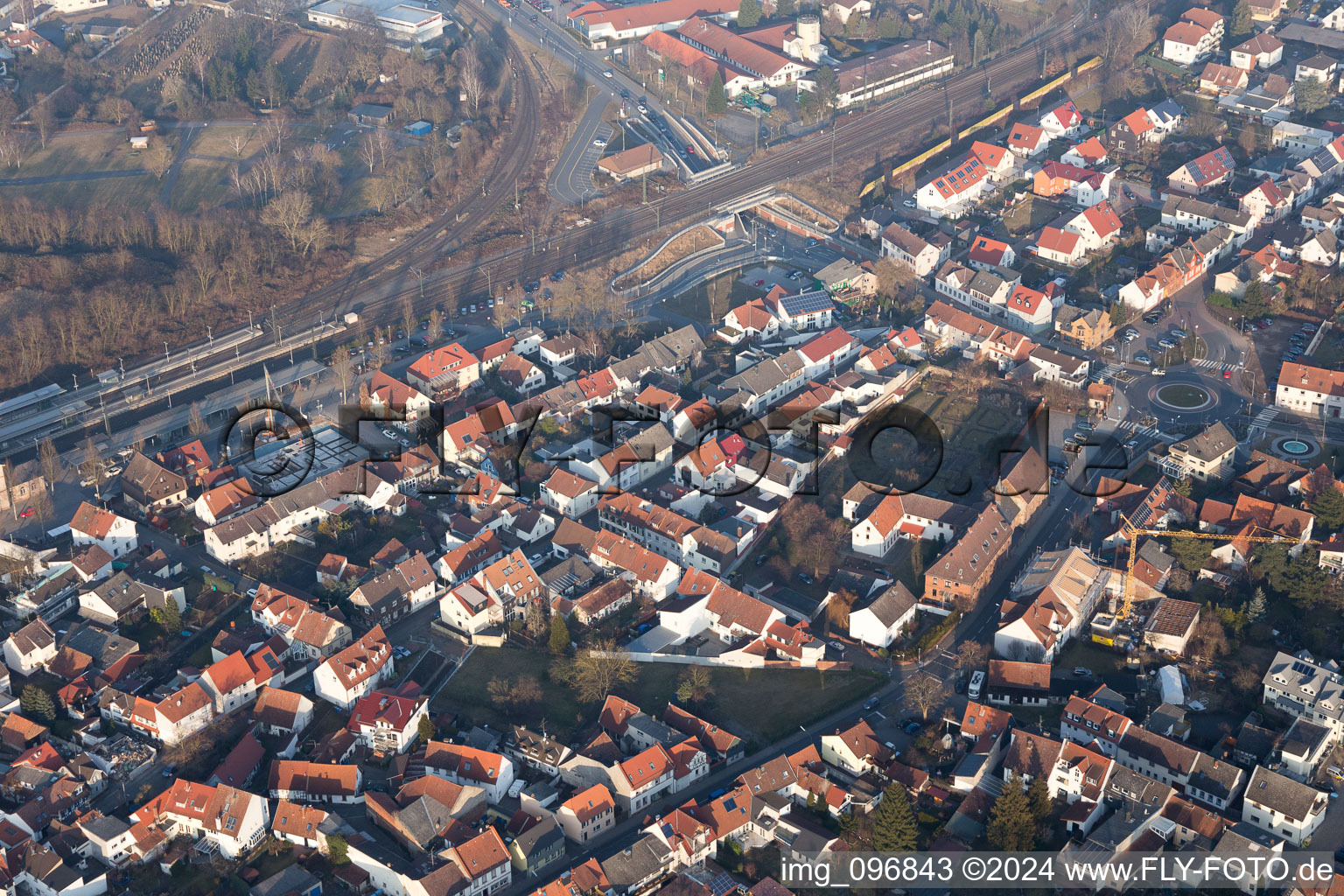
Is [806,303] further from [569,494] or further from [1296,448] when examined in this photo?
[1296,448]

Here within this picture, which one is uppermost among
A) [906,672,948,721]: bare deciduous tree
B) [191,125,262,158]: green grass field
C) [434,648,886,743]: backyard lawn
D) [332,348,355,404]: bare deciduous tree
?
[191,125,262,158]: green grass field

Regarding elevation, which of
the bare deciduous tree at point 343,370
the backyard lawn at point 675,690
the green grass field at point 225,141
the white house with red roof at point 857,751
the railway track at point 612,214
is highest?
the white house with red roof at point 857,751

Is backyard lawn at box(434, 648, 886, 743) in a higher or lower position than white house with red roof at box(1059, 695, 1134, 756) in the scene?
lower

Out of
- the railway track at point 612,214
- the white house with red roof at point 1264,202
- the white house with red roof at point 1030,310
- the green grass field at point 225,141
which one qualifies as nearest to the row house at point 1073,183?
the white house with red roof at point 1264,202

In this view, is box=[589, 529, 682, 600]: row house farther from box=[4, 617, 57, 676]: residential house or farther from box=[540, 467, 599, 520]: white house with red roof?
box=[4, 617, 57, 676]: residential house

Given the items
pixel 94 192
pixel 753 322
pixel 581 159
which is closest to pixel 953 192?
pixel 753 322

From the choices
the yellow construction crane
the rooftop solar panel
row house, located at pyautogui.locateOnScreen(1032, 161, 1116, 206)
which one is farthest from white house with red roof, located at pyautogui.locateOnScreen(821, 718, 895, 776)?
row house, located at pyautogui.locateOnScreen(1032, 161, 1116, 206)

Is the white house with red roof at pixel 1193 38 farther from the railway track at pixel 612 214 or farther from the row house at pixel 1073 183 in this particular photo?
the row house at pixel 1073 183
